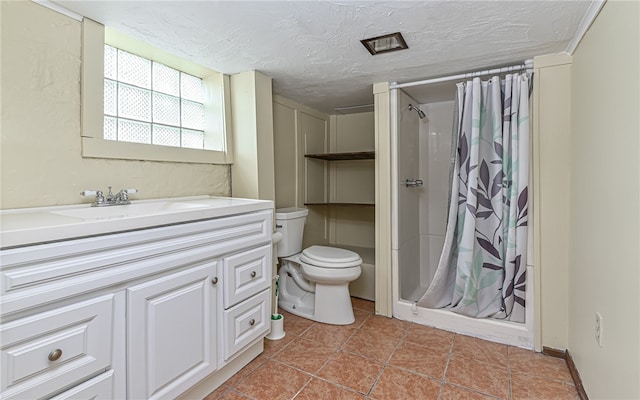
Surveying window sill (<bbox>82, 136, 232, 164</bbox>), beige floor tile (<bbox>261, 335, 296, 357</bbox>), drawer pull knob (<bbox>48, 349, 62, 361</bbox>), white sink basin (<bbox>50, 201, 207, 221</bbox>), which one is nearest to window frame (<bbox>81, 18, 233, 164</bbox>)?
window sill (<bbox>82, 136, 232, 164</bbox>)

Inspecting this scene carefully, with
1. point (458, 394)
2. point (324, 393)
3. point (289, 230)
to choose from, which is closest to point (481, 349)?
point (458, 394)

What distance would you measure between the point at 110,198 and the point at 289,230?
48.8 inches

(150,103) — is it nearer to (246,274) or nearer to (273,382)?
(246,274)

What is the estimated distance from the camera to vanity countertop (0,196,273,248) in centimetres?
89

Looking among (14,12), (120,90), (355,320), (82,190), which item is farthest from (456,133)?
(14,12)

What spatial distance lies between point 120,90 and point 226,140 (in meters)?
0.66

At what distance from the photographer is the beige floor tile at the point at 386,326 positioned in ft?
6.95

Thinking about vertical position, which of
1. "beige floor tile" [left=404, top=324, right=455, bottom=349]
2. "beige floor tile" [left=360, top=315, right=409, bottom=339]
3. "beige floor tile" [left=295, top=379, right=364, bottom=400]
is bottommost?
"beige floor tile" [left=295, top=379, right=364, bottom=400]

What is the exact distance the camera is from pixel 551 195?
180cm

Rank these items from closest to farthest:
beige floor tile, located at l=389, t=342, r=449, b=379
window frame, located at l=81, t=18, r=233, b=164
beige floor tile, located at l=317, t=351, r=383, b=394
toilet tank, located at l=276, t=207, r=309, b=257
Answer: window frame, located at l=81, t=18, r=233, b=164, beige floor tile, located at l=317, t=351, r=383, b=394, beige floor tile, located at l=389, t=342, r=449, b=379, toilet tank, located at l=276, t=207, r=309, b=257

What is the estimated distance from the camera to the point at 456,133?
7.11ft

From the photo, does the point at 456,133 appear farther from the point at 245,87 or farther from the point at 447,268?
the point at 245,87

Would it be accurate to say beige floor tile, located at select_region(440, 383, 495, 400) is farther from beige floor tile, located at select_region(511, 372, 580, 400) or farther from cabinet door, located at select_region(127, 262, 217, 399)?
cabinet door, located at select_region(127, 262, 217, 399)

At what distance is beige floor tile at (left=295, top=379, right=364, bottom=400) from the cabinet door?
0.46 m
